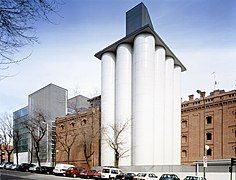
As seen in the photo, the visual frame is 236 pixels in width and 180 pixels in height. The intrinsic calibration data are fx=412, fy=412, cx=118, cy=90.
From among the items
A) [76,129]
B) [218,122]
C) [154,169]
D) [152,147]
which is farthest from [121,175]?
[76,129]

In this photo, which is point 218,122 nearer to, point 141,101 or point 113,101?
point 141,101

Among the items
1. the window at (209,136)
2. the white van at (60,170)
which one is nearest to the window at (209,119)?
the window at (209,136)

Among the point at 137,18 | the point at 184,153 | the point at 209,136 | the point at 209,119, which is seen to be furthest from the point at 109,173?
the point at 137,18

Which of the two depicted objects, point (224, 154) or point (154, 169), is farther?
point (224, 154)

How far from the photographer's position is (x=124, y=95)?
77375 mm

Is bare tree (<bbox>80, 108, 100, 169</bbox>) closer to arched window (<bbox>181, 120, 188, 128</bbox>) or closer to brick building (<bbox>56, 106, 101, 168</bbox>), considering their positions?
brick building (<bbox>56, 106, 101, 168</bbox>)

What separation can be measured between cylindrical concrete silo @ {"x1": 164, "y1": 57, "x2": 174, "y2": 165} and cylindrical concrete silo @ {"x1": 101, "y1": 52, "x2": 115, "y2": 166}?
1014 centimetres

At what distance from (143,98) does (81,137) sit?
21.4 meters

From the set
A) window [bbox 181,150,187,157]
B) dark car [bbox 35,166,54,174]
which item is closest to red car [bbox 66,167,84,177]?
dark car [bbox 35,166,54,174]

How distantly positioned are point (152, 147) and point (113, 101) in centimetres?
1358

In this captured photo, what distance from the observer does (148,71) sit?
7362 centimetres

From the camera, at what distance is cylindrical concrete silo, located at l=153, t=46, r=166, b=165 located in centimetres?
7369

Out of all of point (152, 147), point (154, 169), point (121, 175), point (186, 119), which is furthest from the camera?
point (186, 119)

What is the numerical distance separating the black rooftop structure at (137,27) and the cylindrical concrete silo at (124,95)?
195 cm
